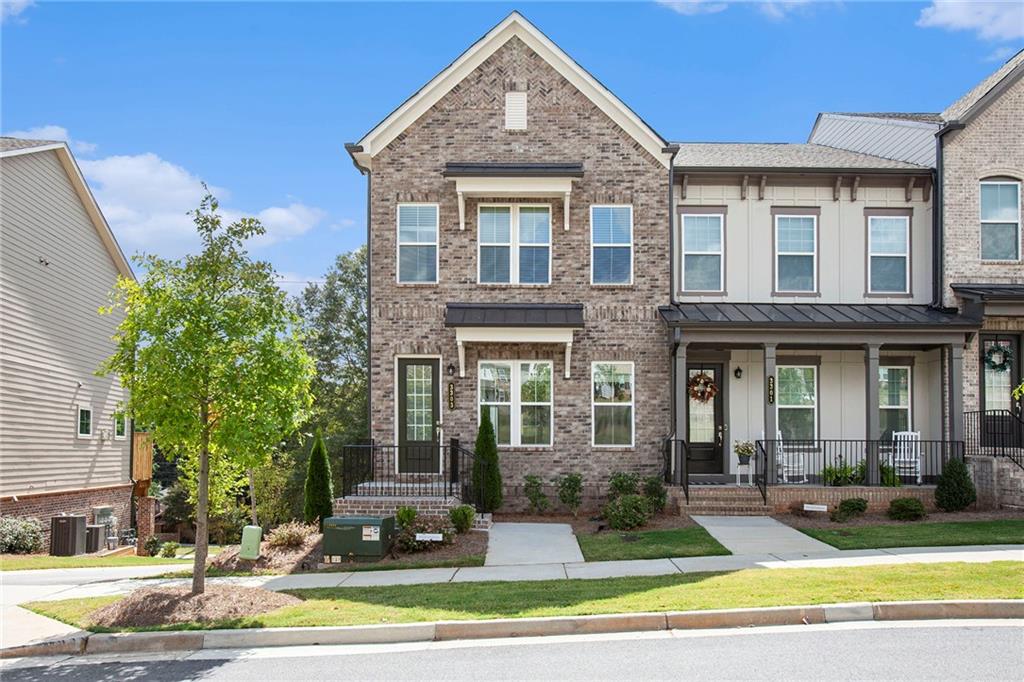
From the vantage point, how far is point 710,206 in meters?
19.4

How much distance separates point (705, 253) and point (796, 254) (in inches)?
76.4

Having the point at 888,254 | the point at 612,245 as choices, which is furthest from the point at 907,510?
the point at 612,245

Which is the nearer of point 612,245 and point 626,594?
point 626,594

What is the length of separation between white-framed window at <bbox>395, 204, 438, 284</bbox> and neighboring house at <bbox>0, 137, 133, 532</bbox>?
342 inches

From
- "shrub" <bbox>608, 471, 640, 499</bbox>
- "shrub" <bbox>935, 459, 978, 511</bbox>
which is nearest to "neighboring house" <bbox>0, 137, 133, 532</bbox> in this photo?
"shrub" <bbox>608, 471, 640, 499</bbox>

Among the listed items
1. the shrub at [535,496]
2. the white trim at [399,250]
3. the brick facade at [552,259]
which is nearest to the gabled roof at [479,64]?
the brick facade at [552,259]

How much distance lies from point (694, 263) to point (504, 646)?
40.2 feet

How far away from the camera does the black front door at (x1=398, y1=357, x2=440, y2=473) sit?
18.5 metres

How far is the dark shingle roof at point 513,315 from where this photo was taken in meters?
18.0

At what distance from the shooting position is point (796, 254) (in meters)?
19.5

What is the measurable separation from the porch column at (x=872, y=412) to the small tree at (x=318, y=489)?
34.5 ft

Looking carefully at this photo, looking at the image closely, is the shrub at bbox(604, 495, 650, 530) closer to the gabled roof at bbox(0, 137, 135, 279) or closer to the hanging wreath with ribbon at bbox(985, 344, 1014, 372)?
the hanging wreath with ribbon at bbox(985, 344, 1014, 372)

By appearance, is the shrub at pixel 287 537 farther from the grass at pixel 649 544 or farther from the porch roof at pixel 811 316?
the porch roof at pixel 811 316

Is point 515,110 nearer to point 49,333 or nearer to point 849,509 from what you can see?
point 849,509
